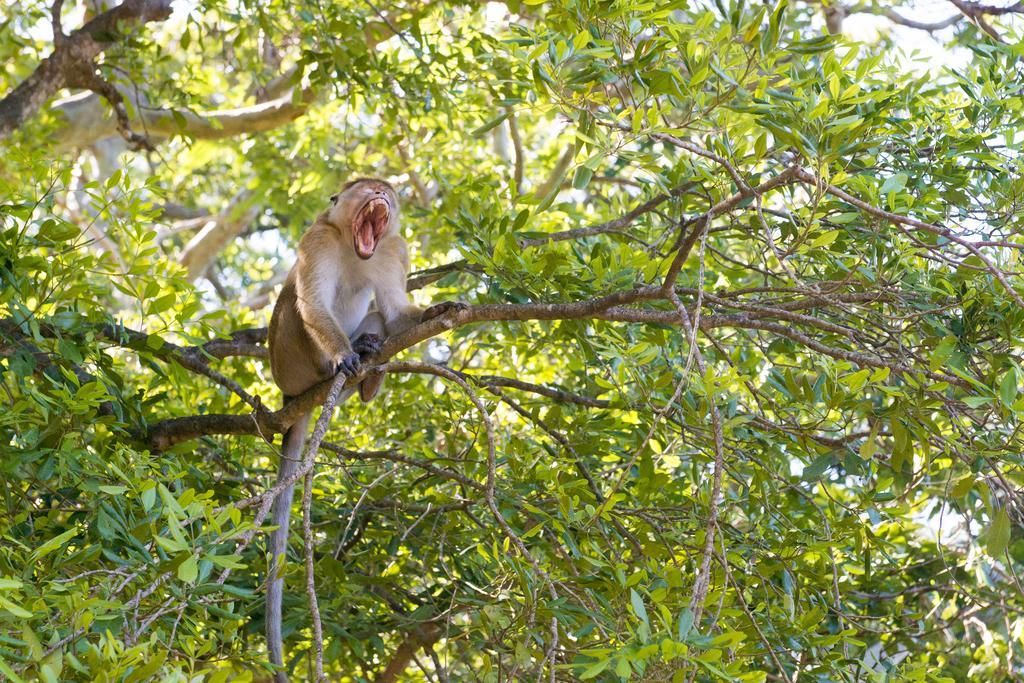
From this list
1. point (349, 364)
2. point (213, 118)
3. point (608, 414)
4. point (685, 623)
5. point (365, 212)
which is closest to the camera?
point (685, 623)

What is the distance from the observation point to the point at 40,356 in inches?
140

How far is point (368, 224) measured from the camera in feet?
15.9

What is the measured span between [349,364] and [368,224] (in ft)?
3.17

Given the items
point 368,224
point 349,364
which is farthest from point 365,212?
point 349,364

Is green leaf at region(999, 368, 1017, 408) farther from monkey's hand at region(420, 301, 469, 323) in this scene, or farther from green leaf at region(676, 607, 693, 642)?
monkey's hand at region(420, 301, 469, 323)

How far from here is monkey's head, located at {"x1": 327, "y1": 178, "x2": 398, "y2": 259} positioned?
4812 mm

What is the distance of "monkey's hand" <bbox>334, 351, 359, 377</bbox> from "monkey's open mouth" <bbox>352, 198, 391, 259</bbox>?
0.75 m

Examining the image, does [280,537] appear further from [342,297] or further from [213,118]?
[213,118]

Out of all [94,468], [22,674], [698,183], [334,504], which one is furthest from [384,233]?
[22,674]

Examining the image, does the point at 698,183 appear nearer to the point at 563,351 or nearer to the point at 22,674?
the point at 563,351

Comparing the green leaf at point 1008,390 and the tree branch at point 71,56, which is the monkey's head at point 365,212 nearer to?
the tree branch at point 71,56

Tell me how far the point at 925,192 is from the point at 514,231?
1.34 m

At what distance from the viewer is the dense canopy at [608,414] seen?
8.23 feet

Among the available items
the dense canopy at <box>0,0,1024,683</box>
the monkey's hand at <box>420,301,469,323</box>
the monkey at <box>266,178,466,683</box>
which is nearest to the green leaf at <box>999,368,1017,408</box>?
the dense canopy at <box>0,0,1024,683</box>
